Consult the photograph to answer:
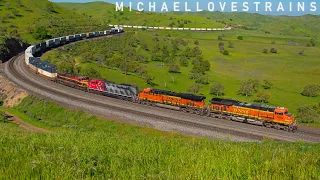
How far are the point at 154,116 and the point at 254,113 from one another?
1442cm

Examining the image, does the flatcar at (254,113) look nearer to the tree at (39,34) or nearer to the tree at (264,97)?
the tree at (264,97)

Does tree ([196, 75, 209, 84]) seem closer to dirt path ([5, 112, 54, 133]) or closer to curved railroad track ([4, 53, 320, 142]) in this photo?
curved railroad track ([4, 53, 320, 142])

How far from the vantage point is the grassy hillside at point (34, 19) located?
135 metres

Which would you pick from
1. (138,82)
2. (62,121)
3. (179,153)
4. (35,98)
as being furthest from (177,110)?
(179,153)

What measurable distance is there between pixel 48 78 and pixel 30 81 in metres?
4.33

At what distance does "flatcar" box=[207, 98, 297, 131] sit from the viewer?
4047 centimetres

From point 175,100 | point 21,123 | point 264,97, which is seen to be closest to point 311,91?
point 264,97

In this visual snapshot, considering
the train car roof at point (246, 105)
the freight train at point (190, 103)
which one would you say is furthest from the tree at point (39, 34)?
the train car roof at point (246, 105)

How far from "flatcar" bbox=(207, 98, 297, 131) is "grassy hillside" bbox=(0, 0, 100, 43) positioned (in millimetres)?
102108

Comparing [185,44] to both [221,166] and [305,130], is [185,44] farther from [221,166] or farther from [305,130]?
[221,166]

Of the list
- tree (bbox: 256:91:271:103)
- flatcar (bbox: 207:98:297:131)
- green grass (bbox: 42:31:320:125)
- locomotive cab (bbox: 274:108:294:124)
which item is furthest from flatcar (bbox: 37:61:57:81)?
tree (bbox: 256:91:271:103)

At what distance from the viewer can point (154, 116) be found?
4284 centimetres

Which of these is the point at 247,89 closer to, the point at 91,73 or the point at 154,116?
the point at 91,73

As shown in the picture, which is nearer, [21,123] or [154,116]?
[21,123]
